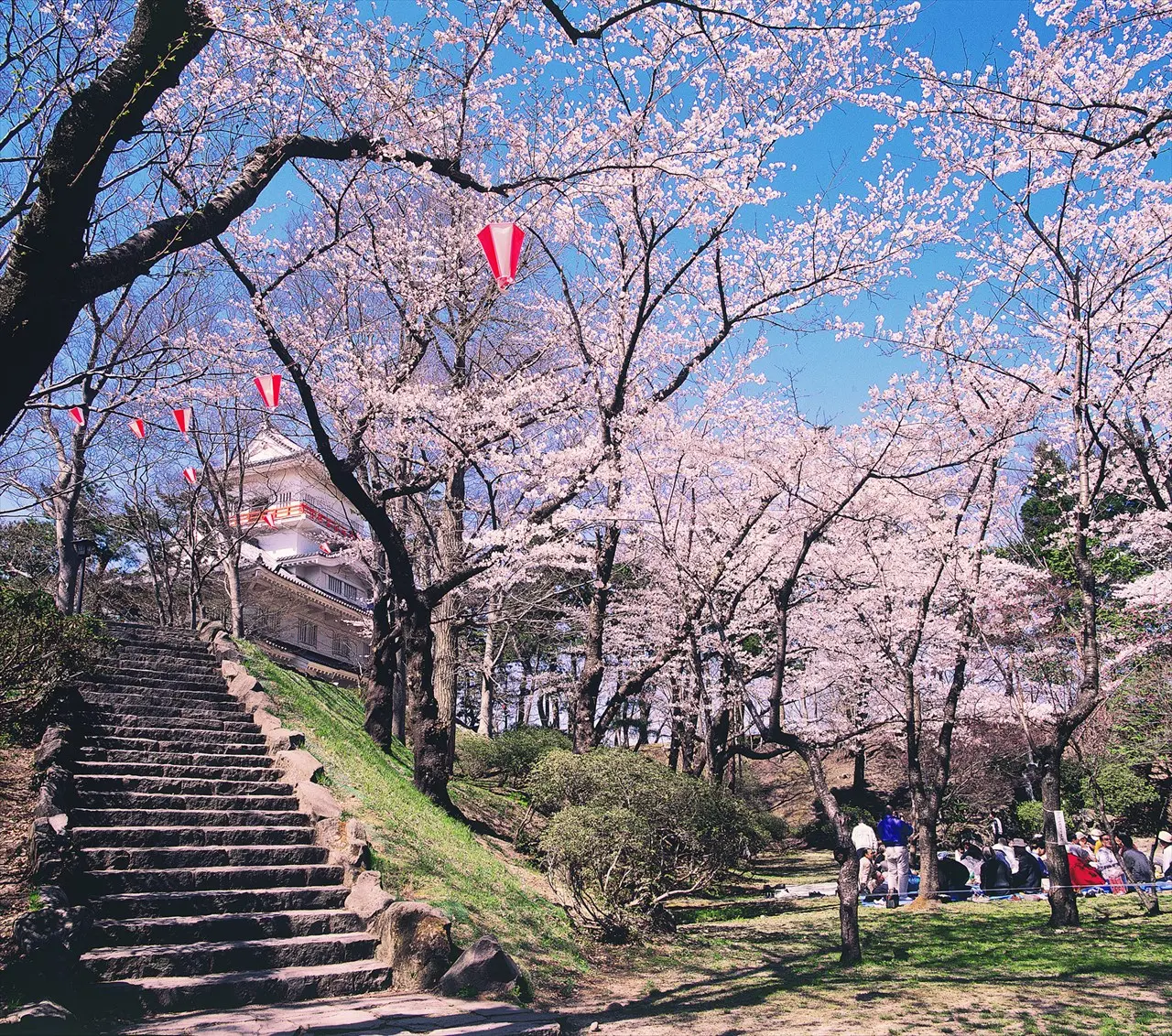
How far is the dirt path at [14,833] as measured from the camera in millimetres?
5202

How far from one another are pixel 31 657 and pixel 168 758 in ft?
6.05

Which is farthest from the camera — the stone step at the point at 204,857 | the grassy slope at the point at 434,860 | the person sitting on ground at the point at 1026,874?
the person sitting on ground at the point at 1026,874

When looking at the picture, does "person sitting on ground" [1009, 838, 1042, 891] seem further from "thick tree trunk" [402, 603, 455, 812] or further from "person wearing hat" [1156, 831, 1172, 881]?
"thick tree trunk" [402, 603, 455, 812]

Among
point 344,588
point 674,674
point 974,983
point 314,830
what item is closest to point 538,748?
point 674,674

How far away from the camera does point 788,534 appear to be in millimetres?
14242

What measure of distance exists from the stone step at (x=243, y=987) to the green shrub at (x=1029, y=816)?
20.9 metres

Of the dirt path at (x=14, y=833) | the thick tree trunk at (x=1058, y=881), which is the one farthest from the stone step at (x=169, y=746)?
the thick tree trunk at (x=1058, y=881)

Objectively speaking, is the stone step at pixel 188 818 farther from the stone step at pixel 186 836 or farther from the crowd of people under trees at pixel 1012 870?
the crowd of people under trees at pixel 1012 870

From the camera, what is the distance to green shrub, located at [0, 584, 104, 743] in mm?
7277

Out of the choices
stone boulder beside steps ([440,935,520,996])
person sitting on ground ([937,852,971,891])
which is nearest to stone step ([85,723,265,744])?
stone boulder beside steps ([440,935,520,996])

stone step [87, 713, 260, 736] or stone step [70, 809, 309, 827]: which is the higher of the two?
stone step [87, 713, 260, 736]

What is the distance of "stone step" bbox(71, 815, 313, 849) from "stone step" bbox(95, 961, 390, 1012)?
181 centimetres

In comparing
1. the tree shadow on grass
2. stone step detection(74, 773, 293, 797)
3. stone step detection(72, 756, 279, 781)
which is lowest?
the tree shadow on grass

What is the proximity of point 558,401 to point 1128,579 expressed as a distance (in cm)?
1766
